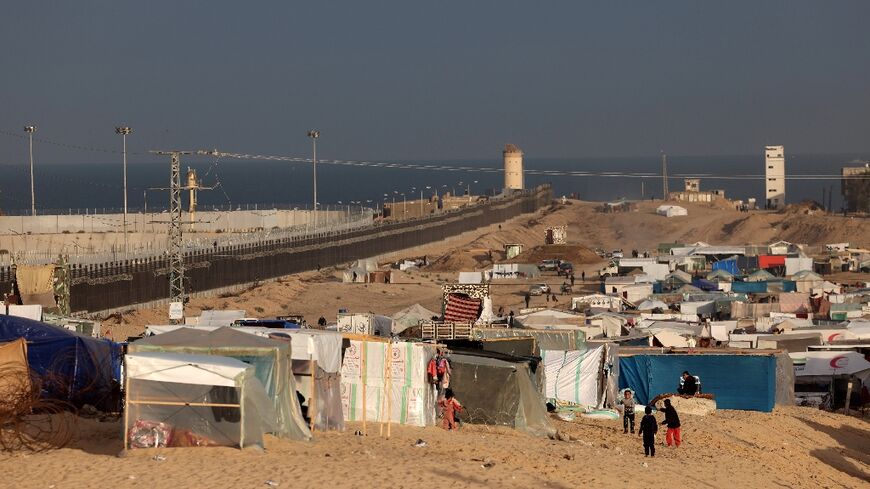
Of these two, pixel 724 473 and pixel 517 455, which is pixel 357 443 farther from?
pixel 724 473

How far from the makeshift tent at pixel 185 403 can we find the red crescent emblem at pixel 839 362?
49.8ft

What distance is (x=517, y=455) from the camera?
17.4 metres

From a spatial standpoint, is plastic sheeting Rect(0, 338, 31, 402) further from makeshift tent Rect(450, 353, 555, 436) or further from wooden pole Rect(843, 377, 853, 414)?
wooden pole Rect(843, 377, 853, 414)

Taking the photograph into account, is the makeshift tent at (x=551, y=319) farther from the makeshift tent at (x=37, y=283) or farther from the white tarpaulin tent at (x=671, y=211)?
the white tarpaulin tent at (x=671, y=211)

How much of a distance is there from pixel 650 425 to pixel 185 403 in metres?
6.42

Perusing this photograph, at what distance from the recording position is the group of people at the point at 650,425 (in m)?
18.8

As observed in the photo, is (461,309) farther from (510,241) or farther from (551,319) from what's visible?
(510,241)

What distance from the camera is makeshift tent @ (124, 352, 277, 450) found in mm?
15992

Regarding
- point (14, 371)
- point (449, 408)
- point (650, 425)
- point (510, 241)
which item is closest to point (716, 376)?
point (650, 425)

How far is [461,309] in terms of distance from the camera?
96.1 ft

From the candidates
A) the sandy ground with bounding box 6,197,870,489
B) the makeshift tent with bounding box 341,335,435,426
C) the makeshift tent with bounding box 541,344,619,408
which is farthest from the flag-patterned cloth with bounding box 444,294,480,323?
the makeshift tent with bounding box 341,335,435,426

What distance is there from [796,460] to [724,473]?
295cm

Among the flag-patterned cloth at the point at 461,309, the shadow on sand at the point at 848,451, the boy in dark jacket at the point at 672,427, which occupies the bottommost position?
the shadow on sand at the point at 848,451

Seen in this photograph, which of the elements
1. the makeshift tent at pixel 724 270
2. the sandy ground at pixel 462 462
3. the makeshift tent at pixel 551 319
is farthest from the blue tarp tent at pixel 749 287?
the sandy ground at pixel 462 462
